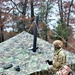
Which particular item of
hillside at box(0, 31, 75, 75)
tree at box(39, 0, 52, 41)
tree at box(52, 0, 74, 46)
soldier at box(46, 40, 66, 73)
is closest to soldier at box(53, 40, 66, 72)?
soldier at box(46, 40, 66, 73)

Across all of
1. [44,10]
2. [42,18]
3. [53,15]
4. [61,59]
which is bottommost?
[61,59]

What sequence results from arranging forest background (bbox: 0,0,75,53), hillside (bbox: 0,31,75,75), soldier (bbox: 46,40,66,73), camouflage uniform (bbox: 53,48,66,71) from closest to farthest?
soldier (bbox: 46,40,66,73) < camouflage uniform (bbox: 53,48,66,71) < hillside (bbox: 0,31,75,75) < forest background (bbox: 0,0,75,53)

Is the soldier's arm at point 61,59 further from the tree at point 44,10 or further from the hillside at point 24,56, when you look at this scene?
the tree at point 44,10

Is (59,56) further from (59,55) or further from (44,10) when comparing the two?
(44,10)

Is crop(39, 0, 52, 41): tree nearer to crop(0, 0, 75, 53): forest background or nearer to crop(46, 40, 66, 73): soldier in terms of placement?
crop(0, 0, 75, 53): forest background

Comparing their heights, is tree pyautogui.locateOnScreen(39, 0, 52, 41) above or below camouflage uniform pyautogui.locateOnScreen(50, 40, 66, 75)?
above

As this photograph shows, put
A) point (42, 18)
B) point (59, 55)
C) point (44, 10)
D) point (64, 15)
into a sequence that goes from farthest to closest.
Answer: point (64, 15) → point (44, 10) → point (42, 18) → point (59, 55)

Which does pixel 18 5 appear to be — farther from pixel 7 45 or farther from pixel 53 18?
pixel 7 45

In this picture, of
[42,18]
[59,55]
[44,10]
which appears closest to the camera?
[59,55]

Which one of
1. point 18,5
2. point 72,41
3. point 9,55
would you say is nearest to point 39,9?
point 18,5

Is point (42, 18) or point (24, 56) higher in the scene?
point (42, 18)

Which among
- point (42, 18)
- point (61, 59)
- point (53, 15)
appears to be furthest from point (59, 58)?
point (53, 15)

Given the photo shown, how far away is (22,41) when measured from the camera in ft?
29.1

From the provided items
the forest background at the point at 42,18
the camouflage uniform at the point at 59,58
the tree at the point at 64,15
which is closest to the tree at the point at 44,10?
the forest background at the point at 42,18
